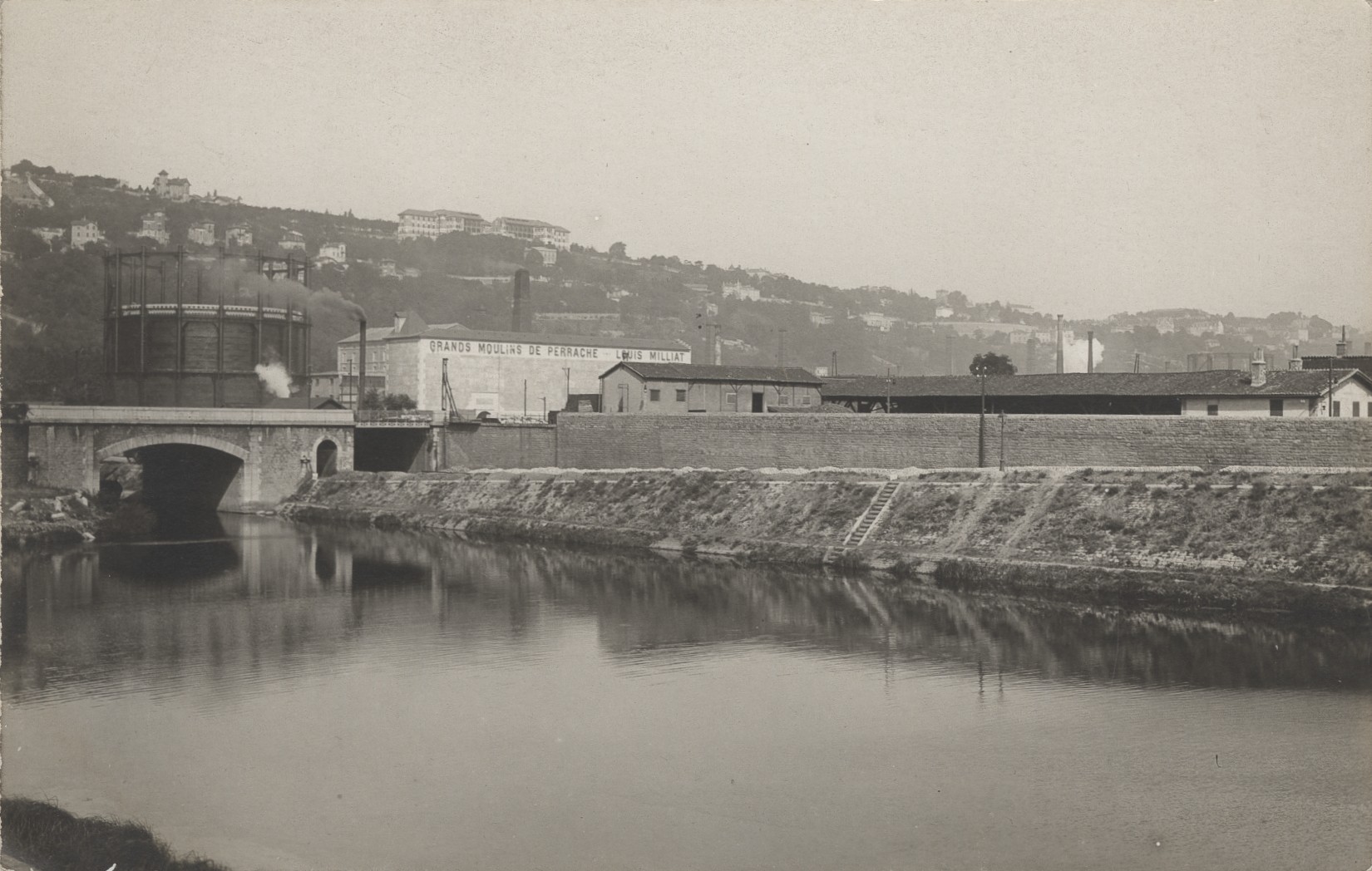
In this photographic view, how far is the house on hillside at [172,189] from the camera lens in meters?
93.1

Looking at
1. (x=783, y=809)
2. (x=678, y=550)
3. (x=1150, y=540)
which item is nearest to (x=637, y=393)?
(x=678, y=550)

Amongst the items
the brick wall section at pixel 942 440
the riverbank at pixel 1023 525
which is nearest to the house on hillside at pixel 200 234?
the brick wall section at pixel 942 440

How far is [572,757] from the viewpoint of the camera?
17.2m

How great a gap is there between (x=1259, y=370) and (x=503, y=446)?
30.8 m

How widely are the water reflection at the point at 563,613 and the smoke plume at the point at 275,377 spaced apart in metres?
27.3

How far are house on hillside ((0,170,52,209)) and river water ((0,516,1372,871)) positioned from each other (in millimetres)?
35257

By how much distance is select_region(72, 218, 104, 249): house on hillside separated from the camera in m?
71.6

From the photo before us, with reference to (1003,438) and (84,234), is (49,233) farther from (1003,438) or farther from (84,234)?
(1003,438)

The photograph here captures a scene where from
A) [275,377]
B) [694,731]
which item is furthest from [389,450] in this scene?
[694,731]

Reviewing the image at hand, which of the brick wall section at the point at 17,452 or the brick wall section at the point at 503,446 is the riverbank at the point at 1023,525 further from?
the brick wall section at the point at 17,452

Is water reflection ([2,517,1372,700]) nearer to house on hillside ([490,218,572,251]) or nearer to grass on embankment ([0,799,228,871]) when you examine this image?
grass on embankment ([0,799,228,871])

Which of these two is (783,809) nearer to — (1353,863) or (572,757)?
(572,757)

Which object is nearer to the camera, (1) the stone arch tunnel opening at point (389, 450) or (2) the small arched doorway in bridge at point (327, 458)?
(2) the small arched doorway in bridge at point (327, 458)

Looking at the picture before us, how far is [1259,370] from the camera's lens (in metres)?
41.9
